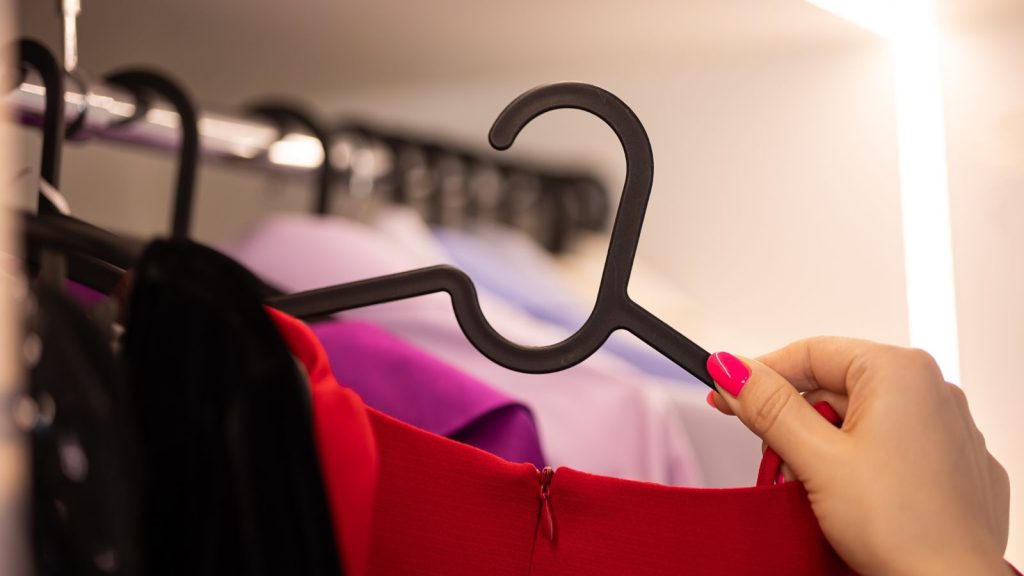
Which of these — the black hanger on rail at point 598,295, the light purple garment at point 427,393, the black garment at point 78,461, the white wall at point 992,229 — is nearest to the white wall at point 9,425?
the black garment at point 78,461

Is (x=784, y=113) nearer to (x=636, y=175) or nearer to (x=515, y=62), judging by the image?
(x=515, y=62)

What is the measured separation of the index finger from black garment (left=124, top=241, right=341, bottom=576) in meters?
0.25

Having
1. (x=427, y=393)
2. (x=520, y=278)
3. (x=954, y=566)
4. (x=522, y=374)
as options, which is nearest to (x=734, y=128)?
(x=520, y=278)

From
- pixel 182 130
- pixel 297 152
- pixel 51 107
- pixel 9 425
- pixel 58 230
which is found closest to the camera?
pixel 9 425

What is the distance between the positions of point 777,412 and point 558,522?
0.39 feet

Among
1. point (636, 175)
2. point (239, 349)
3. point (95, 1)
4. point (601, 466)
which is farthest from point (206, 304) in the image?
point (95, 1)

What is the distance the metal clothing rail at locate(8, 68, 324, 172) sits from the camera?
1.86 ft

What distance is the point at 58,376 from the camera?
0.87 feet

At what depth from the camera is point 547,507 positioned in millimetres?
451

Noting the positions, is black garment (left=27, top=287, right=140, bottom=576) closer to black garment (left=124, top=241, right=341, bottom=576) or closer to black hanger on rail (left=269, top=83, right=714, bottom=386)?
black garment (left=124, top=241, right=341, bottom=576)

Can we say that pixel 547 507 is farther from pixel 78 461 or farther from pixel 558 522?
pixel 78 461

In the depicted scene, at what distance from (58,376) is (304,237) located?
565 millimetres

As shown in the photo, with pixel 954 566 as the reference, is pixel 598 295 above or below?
above

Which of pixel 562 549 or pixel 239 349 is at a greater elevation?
pixel 239 349
